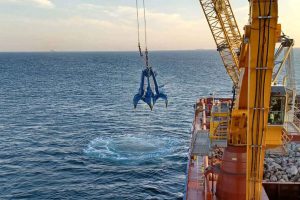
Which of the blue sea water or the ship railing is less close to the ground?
the ship railing

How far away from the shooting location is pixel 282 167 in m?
29.7

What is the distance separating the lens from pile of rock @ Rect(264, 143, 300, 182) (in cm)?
2773

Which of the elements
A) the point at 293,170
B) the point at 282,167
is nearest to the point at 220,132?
the point at 293,170

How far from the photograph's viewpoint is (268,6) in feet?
48.5

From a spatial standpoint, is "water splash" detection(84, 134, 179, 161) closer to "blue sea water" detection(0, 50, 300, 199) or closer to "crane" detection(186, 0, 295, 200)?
"blue sea water" detection(0, 50, 300, 199)

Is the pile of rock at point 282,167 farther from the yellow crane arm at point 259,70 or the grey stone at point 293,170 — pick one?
the yellow crane arm at point 259,70

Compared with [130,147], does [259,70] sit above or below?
above

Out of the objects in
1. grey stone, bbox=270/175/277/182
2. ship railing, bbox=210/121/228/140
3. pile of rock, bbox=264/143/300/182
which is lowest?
grey stone, bbox=270/175/277/182

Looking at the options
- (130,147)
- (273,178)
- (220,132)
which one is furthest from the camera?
Result: (130,147)

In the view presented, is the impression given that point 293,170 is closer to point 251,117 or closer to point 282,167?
point 282,167

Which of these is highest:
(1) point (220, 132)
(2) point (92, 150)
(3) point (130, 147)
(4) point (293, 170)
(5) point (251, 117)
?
(5) point (251, 117)

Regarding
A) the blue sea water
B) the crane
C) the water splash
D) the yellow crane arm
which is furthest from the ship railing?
the water splash

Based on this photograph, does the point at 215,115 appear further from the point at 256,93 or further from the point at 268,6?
the point at 268,6

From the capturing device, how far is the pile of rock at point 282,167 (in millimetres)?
27734
